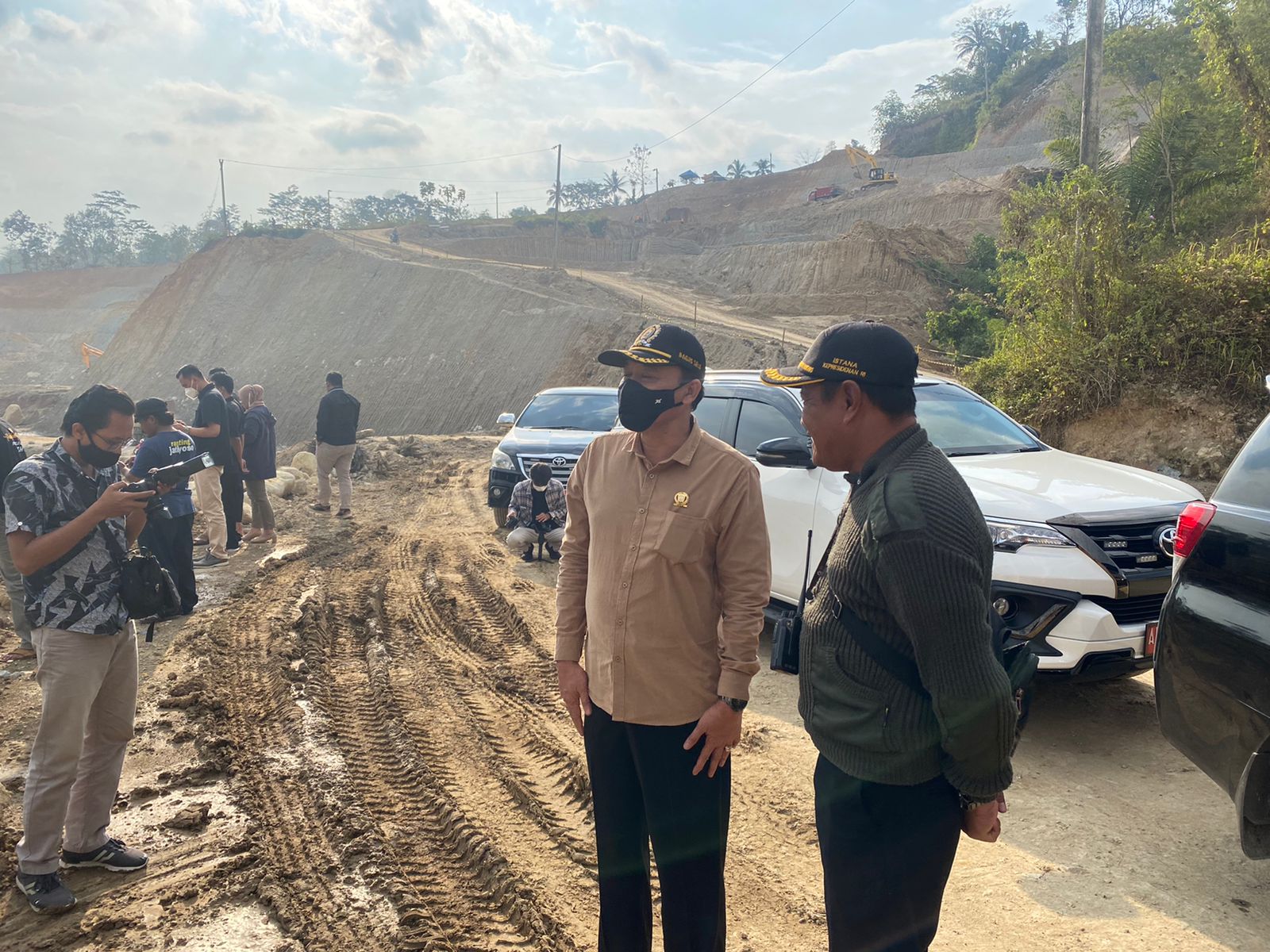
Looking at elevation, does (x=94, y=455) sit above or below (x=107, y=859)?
above

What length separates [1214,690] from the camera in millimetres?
2930

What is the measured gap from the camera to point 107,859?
340cm

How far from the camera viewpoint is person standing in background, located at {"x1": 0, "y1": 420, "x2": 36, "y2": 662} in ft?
17.3

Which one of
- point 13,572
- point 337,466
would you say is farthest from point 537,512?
point 13,572

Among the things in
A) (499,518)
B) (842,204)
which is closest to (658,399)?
(499,518)

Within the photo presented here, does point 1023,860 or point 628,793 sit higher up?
point 628,793

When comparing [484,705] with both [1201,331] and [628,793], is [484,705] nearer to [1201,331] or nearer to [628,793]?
[628,793]

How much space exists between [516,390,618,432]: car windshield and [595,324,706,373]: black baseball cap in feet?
27.7

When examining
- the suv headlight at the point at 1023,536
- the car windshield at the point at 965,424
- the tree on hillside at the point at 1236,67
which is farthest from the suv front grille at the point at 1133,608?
the tree on hillside at the point at 1236,67

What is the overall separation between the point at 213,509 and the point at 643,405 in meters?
8.21

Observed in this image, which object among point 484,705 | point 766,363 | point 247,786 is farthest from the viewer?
point 766,363

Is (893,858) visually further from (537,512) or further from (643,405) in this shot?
A: (537,512)

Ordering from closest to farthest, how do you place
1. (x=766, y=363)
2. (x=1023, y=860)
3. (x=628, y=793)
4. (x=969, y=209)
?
(x=628, y=793)
(x=1023, y=860)
(x=766, y=363)
(x=969, y=209)

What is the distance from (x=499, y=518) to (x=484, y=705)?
6.11 metres
